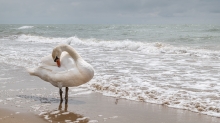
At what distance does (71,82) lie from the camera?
589 cm

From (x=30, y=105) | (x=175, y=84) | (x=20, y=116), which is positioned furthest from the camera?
(x=175, y=84)

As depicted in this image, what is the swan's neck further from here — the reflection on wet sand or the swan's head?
the reflection on wet sand

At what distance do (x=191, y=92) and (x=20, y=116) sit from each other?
3.97m

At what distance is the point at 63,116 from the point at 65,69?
3.95 feet

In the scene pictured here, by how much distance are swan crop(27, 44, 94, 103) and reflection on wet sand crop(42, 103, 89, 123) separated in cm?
67

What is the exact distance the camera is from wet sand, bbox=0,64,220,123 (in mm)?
4949

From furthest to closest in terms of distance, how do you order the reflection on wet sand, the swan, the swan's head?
1. the swan's head
2. the swan
3. the reflection on wet sand

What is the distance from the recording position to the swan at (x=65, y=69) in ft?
19.1

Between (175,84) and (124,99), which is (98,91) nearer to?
(124,99)

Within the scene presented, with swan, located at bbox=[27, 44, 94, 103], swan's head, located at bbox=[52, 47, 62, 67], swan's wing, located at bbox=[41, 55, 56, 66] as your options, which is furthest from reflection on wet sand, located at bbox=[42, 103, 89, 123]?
swan's wing, located at bbox=[41, 55, 56, 66]

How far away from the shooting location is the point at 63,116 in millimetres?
5121

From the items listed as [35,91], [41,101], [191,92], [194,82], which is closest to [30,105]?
[41,101]

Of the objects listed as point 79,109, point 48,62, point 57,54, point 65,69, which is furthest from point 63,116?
point 48,62

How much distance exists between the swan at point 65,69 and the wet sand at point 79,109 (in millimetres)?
481
